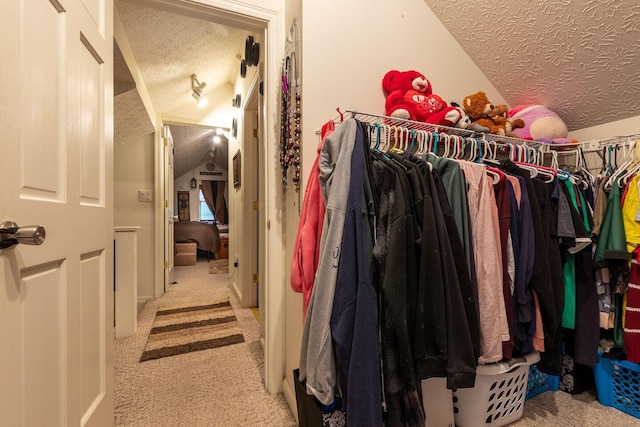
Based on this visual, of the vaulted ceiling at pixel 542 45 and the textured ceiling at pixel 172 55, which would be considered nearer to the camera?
the vaulted ceiling at pixel 542 45

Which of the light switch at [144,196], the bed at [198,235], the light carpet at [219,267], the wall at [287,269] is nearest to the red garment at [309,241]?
the wall at [287,269]

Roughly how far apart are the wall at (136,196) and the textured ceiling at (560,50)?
3.05m

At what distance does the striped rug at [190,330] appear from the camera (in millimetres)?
1920

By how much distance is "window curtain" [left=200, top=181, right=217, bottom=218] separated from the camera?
812 cm

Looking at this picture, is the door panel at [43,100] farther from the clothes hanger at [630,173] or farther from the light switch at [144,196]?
the light switch at [144,196]

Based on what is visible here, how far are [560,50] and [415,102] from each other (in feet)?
2.87

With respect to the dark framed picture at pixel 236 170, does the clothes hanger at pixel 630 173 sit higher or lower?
lower

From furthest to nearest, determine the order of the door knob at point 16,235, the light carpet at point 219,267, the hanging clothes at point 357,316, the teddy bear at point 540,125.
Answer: the light carpet at point 219,267 < the teddy bear at point 540,125 < the hanging clothes at point 357,316 < the door knob at point 16,235

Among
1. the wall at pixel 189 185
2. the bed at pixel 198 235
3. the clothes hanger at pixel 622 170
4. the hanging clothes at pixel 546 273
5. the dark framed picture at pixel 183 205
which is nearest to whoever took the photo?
the hanging clothes at pixel 546 273

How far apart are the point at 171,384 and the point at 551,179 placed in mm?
2285

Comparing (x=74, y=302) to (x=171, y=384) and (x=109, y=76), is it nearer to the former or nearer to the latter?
(x=109, y=76)

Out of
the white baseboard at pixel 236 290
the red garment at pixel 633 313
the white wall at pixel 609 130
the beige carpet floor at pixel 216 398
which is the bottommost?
the beige carpet floor at pixel 216 398

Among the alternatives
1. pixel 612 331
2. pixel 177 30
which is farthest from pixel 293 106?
pixel 612 331

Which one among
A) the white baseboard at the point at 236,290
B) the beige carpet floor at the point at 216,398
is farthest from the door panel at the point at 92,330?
the white baseboard at the point at 236,290
